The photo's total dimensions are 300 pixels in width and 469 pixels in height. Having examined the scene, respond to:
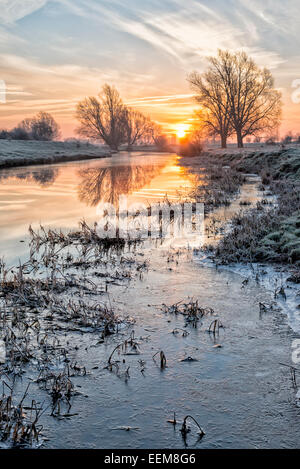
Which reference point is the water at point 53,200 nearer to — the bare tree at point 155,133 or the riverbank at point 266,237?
the riverbank at point 266,237

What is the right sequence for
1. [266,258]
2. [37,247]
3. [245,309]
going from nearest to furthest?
[245,309]
[266,258]
[37,247]

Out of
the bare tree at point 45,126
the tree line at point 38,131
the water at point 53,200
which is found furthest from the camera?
the bare tree at point 45,126

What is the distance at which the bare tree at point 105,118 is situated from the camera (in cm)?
7312

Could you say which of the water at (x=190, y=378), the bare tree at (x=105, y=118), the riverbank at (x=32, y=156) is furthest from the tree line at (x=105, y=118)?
the water at (x=190, y=378)

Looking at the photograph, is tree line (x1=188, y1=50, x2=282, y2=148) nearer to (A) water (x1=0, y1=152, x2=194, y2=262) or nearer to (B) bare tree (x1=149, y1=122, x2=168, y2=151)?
(A) water (x1=0, y1=152, x2=194, y2=262)

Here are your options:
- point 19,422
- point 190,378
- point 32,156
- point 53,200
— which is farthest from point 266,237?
point 32,156

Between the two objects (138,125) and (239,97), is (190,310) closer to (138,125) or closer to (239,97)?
(239,97)

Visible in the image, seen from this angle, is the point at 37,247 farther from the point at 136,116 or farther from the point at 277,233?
the point at 136,116

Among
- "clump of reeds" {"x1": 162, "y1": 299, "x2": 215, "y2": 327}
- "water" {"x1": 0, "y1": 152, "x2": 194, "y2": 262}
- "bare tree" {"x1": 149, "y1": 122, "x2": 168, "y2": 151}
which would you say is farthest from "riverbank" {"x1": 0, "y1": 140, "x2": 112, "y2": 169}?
"bare tree" {"x1": 149, "y1": 122, "x2": 168, "y2": 151}

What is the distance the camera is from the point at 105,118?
74875mm

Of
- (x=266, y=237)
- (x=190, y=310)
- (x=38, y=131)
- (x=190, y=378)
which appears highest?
(x=38, y=131)

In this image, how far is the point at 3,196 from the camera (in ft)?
49.4
